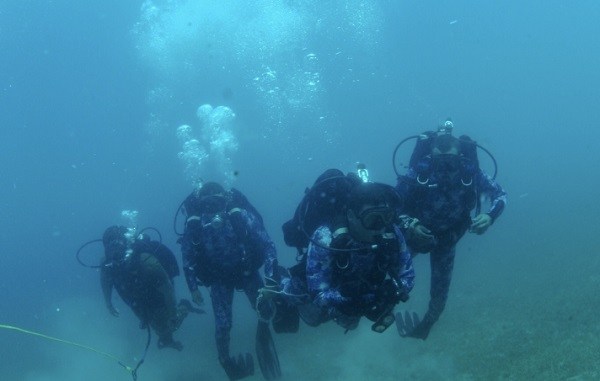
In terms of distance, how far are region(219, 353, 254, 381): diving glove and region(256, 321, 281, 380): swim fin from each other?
13.7 inches

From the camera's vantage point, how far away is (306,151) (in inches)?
3406

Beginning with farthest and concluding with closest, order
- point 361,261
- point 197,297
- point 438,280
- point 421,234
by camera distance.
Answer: point 197,297 < point 438,280 < point 421,234 < point 361,261

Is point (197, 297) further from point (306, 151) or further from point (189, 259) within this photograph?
point (306, 151)

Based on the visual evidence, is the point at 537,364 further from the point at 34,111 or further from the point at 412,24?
the point at 412,24

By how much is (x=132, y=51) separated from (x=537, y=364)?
5365 inches

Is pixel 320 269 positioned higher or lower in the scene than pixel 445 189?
lower

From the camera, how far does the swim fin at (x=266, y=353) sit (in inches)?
329

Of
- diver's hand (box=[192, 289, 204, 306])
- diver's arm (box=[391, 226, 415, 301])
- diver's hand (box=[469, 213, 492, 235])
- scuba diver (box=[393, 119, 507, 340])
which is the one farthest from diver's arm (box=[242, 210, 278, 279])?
diver's hand (box=[469, 213, 492, 235])

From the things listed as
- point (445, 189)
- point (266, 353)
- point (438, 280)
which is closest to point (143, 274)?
point (266, 353)

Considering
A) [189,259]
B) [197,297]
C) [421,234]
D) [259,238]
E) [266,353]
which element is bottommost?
[266,353]

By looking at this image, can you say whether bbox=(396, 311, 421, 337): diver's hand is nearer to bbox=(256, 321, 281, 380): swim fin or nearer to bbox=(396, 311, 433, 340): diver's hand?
bbox=(396, 311, 433, 340): diver's hand

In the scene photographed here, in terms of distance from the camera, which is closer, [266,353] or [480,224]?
[480,224]

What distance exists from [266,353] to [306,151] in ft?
258

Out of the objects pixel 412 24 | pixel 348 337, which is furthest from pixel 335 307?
pixel 412 24
